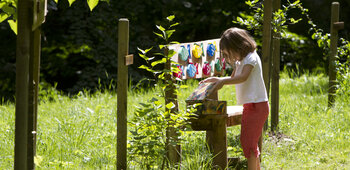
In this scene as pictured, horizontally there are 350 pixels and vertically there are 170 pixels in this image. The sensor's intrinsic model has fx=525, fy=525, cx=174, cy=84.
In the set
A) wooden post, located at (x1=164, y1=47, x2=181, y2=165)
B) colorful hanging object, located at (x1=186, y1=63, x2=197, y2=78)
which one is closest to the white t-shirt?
colorful hanging object, located at (x1=186, y1=63, x2=197, y2=78)

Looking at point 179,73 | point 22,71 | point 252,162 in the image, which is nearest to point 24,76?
point 22,71

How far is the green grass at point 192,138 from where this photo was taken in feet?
15.0

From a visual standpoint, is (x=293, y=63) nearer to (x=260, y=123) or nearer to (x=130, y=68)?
(x=130, y=68)

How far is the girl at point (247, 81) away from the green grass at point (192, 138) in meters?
0.42

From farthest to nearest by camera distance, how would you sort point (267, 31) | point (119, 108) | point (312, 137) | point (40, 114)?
point (40, 114), point (312, 137), point (267, 31), point (119, 108)

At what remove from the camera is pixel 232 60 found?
4234 millimetres

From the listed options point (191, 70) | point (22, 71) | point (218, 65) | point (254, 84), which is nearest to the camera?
point (22, 71)

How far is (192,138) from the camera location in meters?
5.35

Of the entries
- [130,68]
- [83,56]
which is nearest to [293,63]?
[130,68]

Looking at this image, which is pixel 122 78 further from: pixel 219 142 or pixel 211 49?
pixel 211 49

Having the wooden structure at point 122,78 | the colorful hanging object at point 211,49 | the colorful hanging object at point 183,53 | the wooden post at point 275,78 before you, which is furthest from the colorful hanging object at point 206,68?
the wooden post at point 275,78

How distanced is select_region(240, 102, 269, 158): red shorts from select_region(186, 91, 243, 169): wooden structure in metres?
0.18

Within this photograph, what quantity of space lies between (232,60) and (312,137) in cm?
192

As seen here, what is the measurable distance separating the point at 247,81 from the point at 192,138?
140cm
